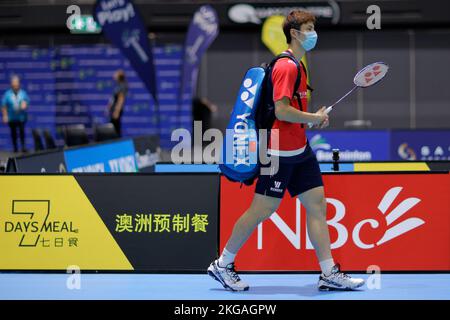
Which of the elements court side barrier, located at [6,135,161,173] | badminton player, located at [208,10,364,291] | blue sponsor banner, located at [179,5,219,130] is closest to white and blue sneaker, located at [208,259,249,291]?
badminton player, located at [208,10,364,291]

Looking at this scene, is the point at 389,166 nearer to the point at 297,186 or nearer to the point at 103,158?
the point at 297,186

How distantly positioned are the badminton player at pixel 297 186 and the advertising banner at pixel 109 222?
931 millimetres

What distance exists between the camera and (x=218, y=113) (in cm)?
2744

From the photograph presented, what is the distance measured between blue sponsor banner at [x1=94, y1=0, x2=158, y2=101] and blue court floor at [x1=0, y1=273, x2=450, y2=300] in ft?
28.3

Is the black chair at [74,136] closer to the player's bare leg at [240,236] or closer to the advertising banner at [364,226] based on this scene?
the advertising banner at [364,226]

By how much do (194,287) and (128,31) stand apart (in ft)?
32.0

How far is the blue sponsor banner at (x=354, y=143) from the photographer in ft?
58.9

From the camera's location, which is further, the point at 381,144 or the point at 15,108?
the point at 15,108

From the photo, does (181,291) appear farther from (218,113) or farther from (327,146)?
(218,113)

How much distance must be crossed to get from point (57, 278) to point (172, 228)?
1.03m

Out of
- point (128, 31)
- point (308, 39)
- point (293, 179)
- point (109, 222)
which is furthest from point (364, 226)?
point (128, 31)

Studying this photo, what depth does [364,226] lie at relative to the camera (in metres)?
8.16

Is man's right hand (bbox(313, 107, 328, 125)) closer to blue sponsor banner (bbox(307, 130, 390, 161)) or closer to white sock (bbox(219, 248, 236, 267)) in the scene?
white sock (bbox(219, 248, 236, 267))

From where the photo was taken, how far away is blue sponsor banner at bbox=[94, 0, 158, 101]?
53.2 feet
